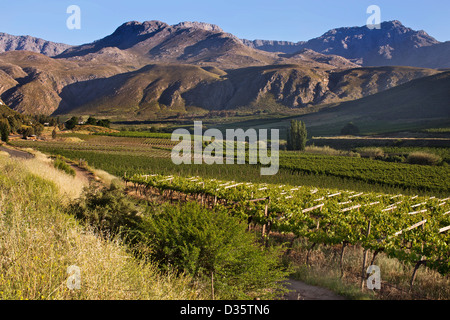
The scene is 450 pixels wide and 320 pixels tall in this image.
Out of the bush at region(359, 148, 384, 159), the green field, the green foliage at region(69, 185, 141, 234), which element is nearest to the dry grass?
the green foliage at region(69, 185, 141, 234)

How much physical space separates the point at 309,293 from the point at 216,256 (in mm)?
3618

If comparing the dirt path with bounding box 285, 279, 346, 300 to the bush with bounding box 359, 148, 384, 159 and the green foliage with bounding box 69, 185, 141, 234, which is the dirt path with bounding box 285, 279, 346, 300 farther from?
the bush with bounding box 359, 148, 384, 159

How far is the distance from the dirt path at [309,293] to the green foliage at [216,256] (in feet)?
3.72

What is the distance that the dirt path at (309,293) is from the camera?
908 cm

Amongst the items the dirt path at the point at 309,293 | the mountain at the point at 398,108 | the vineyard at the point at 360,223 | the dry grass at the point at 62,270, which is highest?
the mountain at the point at 398,108

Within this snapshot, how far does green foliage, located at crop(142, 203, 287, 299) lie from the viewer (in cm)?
751

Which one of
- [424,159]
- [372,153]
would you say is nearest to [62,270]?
[424,159]

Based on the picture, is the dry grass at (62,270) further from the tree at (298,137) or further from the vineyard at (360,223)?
the tree at (298,137)

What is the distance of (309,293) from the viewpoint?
9539mm

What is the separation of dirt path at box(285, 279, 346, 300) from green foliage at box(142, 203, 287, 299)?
3.72 feet

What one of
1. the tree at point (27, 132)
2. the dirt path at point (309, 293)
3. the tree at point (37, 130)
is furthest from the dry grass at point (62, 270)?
the tree at point (37, 130)

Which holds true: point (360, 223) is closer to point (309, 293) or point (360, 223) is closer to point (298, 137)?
point (309, 293)
